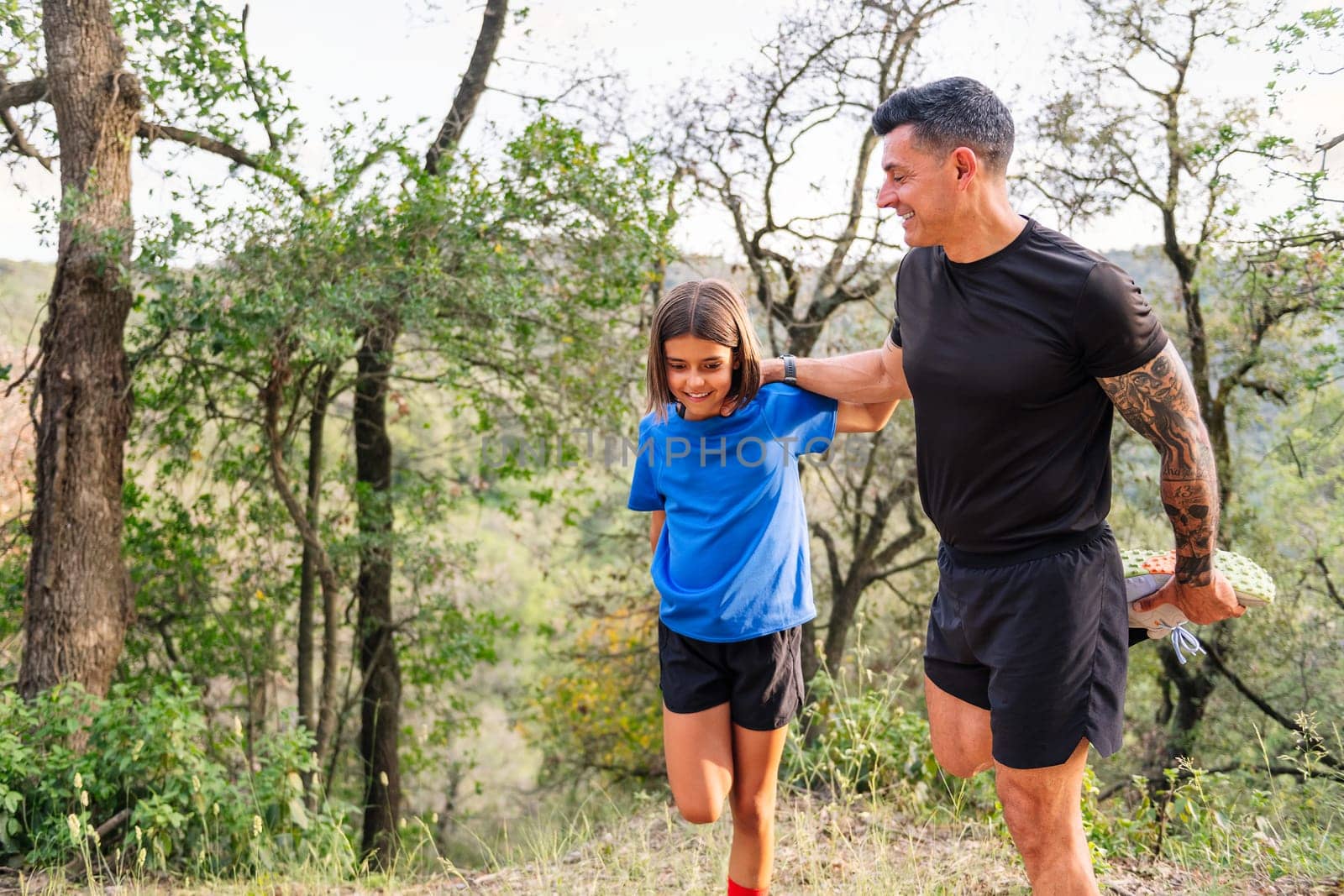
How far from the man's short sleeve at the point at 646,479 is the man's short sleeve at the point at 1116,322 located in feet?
3.89

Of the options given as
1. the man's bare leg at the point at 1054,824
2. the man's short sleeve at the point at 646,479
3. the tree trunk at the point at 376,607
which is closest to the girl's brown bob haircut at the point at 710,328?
the man's short sleeve at the point at 646,479

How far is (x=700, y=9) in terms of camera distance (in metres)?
8.92

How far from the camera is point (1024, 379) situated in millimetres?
2041

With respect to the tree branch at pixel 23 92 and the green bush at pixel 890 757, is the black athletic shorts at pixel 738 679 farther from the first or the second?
the tree branch at pixel 23 92

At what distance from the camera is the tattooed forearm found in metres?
1.98

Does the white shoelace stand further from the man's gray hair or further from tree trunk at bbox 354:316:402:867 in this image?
tree trunk at bbox 354:316:402:867

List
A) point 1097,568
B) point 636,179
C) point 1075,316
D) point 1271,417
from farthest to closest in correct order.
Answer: point 1271,417 < point 636,179 < point 1097,568 < point 1075,316

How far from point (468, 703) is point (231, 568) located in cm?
344

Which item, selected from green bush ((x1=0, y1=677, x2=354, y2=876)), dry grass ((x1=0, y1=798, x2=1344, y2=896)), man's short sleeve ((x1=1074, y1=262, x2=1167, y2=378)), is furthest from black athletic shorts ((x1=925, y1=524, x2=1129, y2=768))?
green bush ((x1=0, y1=677, x2=354, y2=876))

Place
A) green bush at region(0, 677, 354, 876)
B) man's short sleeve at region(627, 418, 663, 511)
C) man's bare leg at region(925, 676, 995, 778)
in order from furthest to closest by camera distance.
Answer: green bush at region(0, 677, 354, 876)
man's short sleeve at region(627, 418, 663, 511)
man's bare leg at region(925, 676, 995, 778)

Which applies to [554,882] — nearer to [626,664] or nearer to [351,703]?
[351,703]

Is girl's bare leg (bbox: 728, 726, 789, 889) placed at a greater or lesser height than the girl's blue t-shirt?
lesser

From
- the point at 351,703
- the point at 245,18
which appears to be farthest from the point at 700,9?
the point at 351,703

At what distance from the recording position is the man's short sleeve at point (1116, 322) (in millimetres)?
1937
